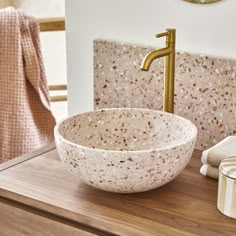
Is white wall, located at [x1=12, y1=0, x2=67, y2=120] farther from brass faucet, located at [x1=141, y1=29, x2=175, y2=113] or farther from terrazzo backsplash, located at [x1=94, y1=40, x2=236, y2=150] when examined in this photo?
brass faucet, located at [x1=141, y1=29, x2=175, y2=113]

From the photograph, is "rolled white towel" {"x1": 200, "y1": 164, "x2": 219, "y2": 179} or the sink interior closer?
"rolled white towel" {"x1": 200, "y1": 164, "x2": 219, "y2": 179}

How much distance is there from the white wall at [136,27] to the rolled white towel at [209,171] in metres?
0.31

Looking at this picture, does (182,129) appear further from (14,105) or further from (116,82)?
(14,105)

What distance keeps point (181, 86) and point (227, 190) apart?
1.44ft

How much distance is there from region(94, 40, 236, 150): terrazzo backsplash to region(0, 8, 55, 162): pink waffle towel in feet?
1.28

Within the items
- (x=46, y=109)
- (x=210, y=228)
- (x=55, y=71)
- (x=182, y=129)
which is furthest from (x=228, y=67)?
(x=55, y=71)

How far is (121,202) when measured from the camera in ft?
3.79

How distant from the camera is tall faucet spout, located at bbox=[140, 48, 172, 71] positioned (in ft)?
3.98

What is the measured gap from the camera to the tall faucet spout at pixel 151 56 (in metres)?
1.21

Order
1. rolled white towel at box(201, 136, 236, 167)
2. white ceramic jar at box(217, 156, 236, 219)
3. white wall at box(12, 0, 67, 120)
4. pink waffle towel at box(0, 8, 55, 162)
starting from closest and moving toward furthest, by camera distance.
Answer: white ceramic jar at box(217, 156, 236, 219), rolled white towel at box(201, 136, 236, 167), pink waffle towel at box(0, 8, 55, 162), white wall at box(12, 0, 67, 120)

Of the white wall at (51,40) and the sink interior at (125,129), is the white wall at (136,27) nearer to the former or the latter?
the sink interior at (125,129)

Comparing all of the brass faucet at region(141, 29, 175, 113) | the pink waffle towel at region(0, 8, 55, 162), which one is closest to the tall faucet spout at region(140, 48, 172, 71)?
the brass faucet at region(141, 29, 175, 113)

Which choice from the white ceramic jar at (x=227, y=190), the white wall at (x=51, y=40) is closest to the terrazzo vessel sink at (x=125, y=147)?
the white ceramic jar at (x=227, y=190)

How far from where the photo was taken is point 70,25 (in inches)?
63.1
